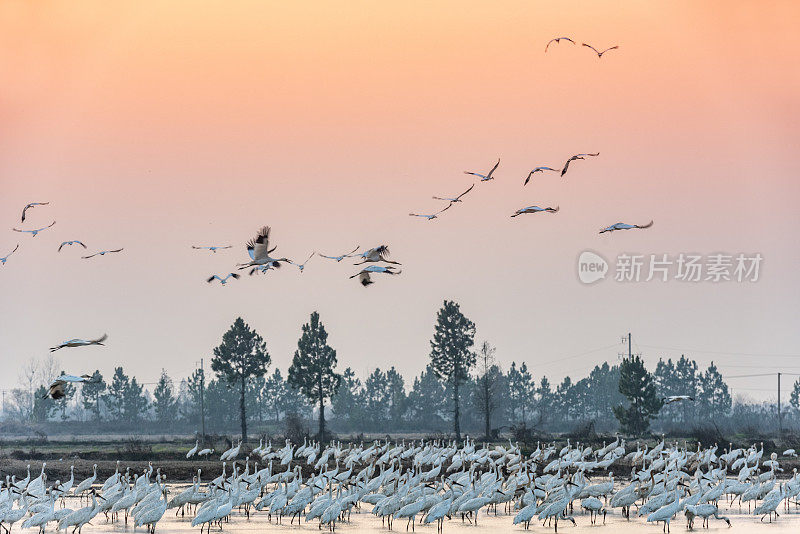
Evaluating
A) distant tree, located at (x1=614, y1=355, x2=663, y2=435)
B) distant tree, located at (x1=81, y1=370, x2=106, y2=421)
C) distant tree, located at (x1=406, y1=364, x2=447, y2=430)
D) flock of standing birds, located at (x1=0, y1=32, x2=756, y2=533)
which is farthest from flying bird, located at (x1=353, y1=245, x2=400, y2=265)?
distant tree, located at (x1=81, y1=370, x2=106, y2=421)

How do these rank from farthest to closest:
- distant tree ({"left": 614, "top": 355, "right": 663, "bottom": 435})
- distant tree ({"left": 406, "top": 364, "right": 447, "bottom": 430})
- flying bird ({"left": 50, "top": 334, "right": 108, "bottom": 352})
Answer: distant tree ({"left": 406, "top": 364, "right": 447, "bottom": 430}) < distant tree ({"left": 614, "top": 355, "right": 663, "bottom": 435}) < flying bird ({"left": 50, "top": 334, "right": 108, "bottom": 352})

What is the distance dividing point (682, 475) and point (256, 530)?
17.0 m

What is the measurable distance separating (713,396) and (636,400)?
95.1 m

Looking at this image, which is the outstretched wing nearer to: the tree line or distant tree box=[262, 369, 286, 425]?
the tree line

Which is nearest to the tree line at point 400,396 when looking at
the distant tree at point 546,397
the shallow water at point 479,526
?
the distant tree at point 546,397

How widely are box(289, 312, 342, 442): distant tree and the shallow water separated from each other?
51.1 m

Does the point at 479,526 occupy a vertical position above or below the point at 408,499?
below

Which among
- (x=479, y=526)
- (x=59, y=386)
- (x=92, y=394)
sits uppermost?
(x=92, y=394)

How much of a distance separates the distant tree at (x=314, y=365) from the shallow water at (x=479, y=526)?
168 ft

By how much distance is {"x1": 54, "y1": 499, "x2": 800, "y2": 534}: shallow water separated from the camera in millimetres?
33969

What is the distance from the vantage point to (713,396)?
167875 mm

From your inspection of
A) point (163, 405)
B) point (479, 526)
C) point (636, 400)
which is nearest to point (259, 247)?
point (479, 526)

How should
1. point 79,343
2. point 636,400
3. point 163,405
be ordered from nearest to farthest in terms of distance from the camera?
point 79,343 → point 636,400 → point 163,405

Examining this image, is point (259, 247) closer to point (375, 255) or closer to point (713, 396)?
point (375, 255)
